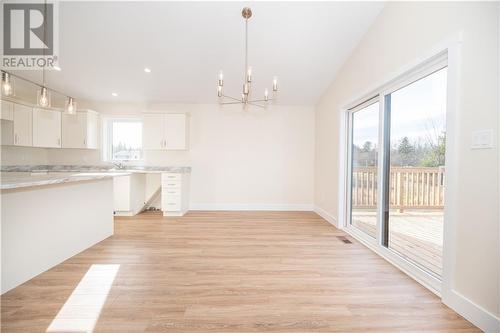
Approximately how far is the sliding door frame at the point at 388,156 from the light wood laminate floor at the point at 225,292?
0.13 metres

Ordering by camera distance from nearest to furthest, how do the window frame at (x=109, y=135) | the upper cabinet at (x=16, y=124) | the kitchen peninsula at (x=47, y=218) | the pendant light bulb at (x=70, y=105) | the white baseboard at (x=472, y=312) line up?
1. the white baseboard at (x=472, y=312)
2. the kitchen peninsula at (x=47, y=218)
3. the pendant light bulb at (x=70, y=105)
4. the upper cabinet at (x=16, y=124)
5. the window frame at (x=109, y=135)

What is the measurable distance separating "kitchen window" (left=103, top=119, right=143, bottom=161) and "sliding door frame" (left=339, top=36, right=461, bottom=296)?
172 inches

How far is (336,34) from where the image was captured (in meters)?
3.24

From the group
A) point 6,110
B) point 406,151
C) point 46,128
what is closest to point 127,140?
point 46,128

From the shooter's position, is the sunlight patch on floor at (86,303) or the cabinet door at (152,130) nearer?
the sunlight patch on floor at (86,303)

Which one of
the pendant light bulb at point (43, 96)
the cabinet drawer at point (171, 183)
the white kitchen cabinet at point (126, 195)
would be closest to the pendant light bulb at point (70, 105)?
the pendant light bulb at point (43, 96)

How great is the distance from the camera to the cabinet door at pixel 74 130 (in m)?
4.70

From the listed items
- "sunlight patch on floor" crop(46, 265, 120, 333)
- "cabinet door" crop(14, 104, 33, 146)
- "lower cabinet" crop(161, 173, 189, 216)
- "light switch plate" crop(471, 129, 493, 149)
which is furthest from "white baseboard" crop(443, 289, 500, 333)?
"cabinet door" crop(14, 104, 33, 146)

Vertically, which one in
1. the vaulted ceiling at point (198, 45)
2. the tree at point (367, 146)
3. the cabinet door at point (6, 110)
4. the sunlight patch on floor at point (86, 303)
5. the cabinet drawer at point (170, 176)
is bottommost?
the sunlight patch on floor at point (86, 303)

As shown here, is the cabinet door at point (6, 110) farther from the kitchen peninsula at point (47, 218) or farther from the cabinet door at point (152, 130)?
the kitchen peninsula at point (47, 218)

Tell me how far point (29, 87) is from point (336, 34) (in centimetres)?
559

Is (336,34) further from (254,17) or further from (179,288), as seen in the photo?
(179,288)

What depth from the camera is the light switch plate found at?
4.80 ft

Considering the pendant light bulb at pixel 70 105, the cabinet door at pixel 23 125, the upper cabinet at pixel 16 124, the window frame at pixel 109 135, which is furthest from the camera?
the window frame at pixel 109 135
